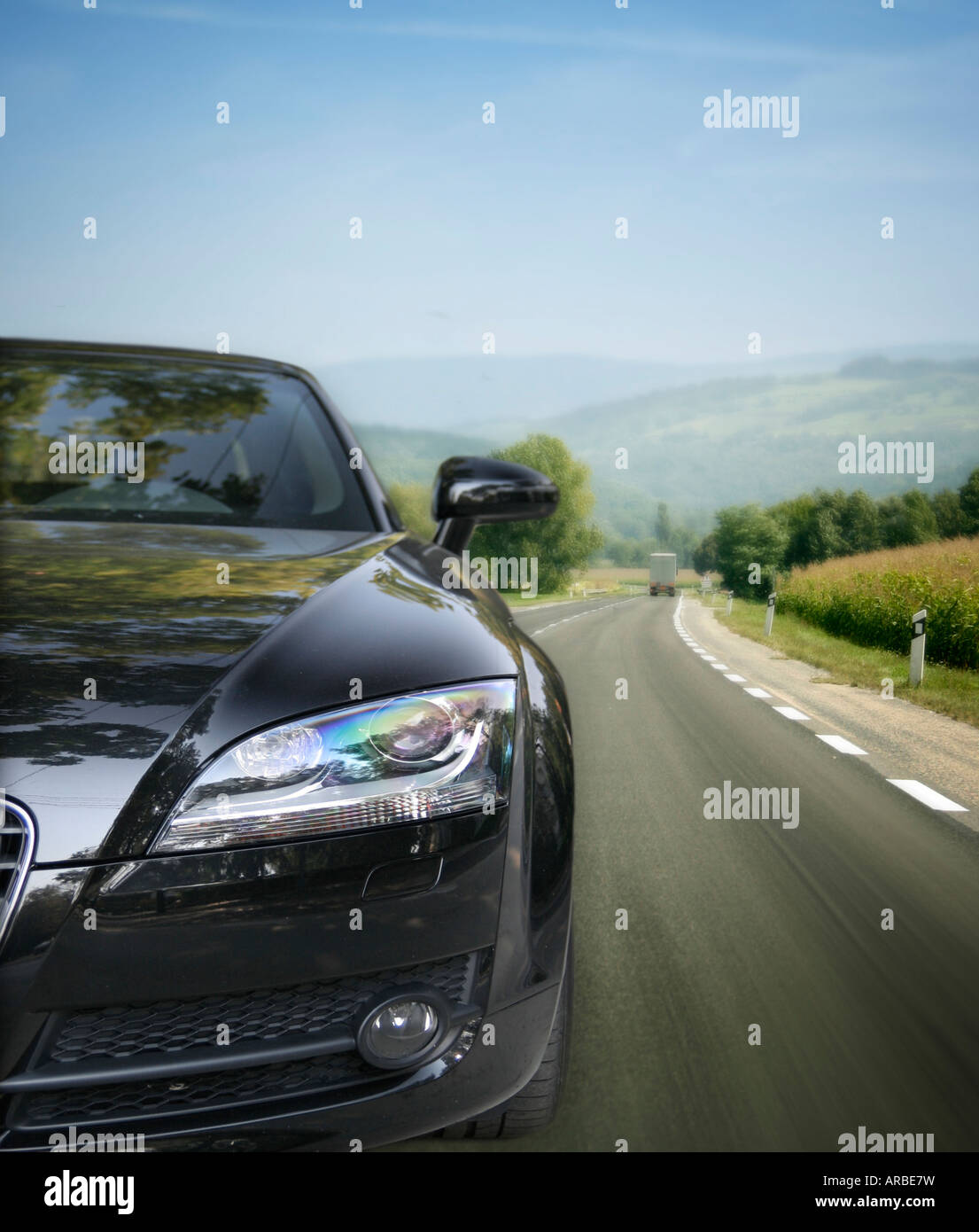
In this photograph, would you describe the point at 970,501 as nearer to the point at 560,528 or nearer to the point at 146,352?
the point at 560,528

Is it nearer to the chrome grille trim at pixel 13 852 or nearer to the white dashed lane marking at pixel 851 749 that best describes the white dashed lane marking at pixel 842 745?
the white dashed lane marking at pixel 851 749

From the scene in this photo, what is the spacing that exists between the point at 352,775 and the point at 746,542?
110440 mm

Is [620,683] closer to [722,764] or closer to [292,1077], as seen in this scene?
[722,764]

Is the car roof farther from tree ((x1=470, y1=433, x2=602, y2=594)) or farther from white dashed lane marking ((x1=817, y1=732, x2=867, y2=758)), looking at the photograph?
tree ((x1=470, y1=433, x2=602, y2=594))

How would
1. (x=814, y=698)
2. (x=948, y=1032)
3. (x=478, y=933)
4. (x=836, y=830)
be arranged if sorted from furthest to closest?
(x=814, y=698) < (x=836, y=830) < (x=948, y=1032) < (x=478, y=933)

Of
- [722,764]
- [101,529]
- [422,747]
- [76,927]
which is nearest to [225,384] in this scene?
[101,529]

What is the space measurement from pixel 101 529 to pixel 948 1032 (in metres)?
2.46

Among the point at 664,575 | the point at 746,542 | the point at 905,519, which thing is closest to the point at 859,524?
the point at 905,519

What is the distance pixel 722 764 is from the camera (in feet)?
20.7

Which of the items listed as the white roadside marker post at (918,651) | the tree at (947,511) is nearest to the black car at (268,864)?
the white roadside marker post at (918,651)

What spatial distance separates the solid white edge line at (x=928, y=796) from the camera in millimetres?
5172

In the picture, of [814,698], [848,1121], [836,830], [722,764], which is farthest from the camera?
[814,698]

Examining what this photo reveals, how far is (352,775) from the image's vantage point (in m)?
1.45

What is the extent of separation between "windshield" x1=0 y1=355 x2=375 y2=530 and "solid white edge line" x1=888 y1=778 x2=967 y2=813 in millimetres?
3937
